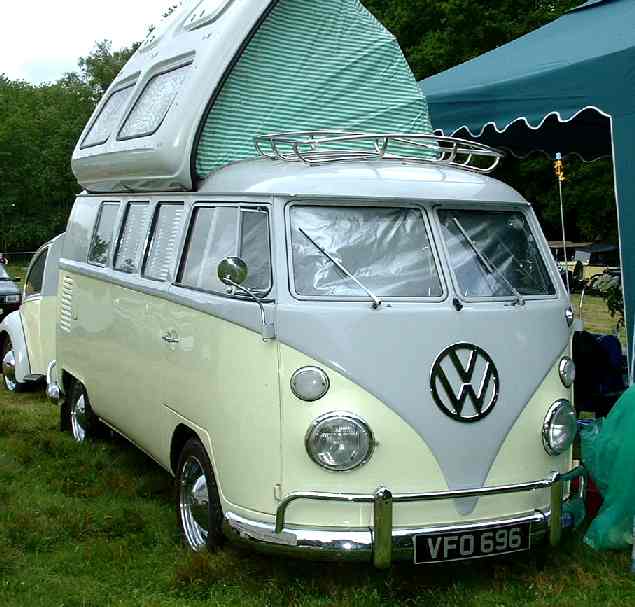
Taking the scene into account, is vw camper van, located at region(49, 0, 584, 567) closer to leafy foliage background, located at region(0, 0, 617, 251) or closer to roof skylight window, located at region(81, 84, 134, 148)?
roof skylight window, located at region(81, 84, 134, 148)

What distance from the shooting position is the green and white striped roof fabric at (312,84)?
5598 millimetres

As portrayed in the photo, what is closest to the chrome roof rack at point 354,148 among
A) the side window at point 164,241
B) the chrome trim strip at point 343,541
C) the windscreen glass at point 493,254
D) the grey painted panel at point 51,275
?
the windscreen glass at point 493,254

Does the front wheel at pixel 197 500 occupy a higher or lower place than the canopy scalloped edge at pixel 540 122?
lower

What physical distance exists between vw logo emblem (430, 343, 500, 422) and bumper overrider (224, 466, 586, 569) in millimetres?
372

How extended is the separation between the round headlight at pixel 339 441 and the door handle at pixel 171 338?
131 cm

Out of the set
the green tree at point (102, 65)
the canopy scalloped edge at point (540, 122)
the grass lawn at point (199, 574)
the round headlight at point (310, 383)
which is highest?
the green tree at point (102, 65)

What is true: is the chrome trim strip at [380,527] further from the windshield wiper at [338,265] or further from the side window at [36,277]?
the side window at [36,277]

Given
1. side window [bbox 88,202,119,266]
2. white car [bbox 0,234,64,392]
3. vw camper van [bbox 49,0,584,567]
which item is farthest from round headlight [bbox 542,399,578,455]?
white car [bbox 0,234,64,392]

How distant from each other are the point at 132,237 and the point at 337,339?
254 cm

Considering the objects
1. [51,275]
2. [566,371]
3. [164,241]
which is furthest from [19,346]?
[566,371]

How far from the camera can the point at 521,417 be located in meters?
4.46

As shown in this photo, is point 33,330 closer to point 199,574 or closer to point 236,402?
point 199,574

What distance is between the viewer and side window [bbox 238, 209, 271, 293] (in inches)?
178

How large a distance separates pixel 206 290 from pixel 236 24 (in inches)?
69.5
